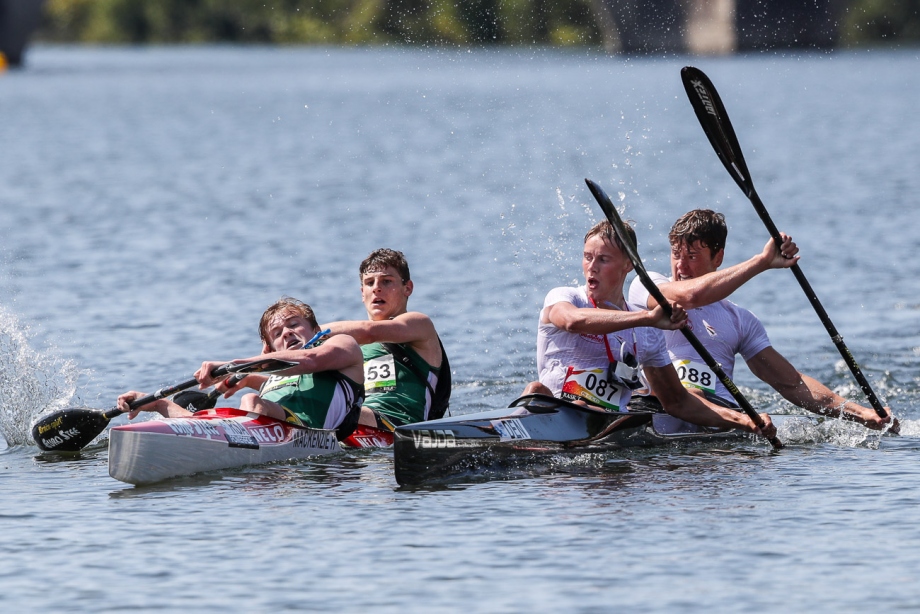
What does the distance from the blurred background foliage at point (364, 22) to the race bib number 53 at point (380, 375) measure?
179ft

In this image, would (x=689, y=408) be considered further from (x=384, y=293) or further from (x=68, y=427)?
(x=68, y=427)

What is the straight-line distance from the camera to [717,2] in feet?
221

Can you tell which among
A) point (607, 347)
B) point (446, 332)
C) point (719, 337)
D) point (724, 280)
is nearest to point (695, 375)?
point (719, 337)

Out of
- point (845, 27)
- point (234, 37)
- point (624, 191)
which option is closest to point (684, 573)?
point (624, 191)

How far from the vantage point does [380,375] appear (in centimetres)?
1001

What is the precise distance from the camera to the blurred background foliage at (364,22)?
7200 cm

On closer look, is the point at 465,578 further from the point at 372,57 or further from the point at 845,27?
the point at 372,57

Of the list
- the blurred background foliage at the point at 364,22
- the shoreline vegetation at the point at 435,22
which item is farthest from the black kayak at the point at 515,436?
the shoreline vegetation at the point at 435,22

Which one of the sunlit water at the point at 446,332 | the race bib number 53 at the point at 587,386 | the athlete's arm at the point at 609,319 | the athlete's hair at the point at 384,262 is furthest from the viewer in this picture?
the athlete's hair at the point at 384,262

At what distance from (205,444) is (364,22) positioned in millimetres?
71314

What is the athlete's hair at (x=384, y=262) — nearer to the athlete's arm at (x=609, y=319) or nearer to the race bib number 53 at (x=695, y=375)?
the athlete's arm at (x=609, y=319)

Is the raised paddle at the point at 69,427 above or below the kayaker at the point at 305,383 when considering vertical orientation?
below

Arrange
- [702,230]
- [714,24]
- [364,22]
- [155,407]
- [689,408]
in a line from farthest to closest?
[364,22] → [714,24] → [155,407] → [689,408] → [702,230]

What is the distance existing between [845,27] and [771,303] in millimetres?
61791
